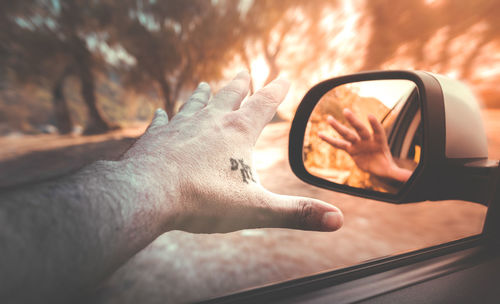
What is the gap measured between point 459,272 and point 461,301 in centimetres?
25

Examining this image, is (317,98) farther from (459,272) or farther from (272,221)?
(459,272)

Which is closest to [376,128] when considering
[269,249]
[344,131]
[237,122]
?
[344,131]

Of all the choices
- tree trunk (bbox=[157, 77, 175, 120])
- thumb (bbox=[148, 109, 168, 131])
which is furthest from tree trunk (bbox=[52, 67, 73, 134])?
thumb (bbox=[148, 109, 168, 131])

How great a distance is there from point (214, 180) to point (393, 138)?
4.22 feet

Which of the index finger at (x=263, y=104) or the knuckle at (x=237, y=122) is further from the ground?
the index finger at (x=263, y=104)

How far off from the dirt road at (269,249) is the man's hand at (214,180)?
0.41 meters

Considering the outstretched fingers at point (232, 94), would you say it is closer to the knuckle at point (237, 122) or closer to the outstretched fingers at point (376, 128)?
the knuckle at point (237, 122)

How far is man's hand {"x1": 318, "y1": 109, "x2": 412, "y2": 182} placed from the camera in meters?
1.34

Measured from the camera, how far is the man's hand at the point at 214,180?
95 centimetres

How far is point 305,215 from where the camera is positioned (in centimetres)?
109

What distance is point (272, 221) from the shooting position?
1.10 m

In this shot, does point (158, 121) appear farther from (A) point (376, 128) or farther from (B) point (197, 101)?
(A) point (376, 128)

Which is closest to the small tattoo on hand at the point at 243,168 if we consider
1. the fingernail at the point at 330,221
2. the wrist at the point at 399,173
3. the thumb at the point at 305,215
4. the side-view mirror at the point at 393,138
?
the thumb at the point at 305,215

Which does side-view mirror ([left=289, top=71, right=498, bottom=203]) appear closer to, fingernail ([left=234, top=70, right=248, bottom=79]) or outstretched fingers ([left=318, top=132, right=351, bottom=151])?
outstretched fingers ([left=318, top=132, right=351, bottom=151])
